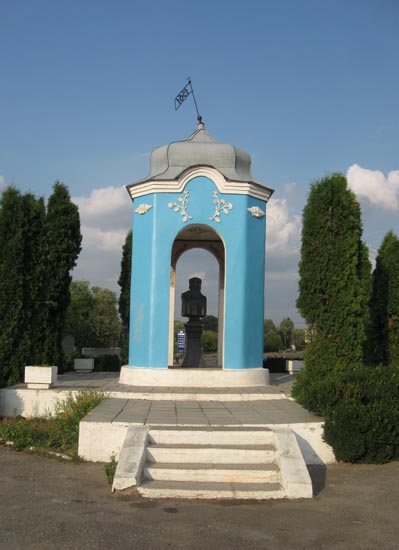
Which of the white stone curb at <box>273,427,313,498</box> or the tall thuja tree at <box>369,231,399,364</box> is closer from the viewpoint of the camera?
the white stone curb at <box>273,427,313,498</box>

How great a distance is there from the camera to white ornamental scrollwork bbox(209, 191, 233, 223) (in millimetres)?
12297

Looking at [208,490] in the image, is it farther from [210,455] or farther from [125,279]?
[125,279]

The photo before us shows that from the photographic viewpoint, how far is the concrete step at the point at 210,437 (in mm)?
7082

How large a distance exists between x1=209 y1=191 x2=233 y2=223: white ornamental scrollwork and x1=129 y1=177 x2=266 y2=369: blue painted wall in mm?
63


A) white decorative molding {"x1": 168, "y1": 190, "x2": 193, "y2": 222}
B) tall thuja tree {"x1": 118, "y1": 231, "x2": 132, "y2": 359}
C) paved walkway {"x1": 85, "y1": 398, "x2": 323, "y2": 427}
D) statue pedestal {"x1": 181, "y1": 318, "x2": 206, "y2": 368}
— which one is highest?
white decorative molding {"x1": 168, "y1": 190, "x2": 193, "y2": 222}

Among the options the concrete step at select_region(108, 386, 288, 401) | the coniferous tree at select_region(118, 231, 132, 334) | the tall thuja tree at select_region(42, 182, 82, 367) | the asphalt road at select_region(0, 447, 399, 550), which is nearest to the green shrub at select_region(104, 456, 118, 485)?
the asphalt road at select_region(0, 447, 399, 550)

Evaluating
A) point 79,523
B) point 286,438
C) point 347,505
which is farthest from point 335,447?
point 79,523

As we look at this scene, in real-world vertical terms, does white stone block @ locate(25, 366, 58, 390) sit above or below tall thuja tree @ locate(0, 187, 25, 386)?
below

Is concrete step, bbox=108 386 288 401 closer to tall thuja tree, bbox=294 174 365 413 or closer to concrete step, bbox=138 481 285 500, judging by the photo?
tall thuja tree, bbox=294 174 365 413

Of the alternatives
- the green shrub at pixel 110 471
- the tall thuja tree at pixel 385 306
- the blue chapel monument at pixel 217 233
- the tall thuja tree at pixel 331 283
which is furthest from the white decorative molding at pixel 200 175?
the green shrub at pixel 110 471

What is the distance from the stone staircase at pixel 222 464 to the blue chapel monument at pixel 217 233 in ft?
14.6

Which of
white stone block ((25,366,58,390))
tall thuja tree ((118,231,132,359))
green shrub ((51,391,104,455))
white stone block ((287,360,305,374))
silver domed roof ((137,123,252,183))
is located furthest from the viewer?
tall thuja tree ((118,231,132,359))

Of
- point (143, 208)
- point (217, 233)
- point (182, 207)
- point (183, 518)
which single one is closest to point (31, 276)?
point (143, 208)

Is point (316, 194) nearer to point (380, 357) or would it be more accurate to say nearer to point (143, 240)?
point (143, 240)
